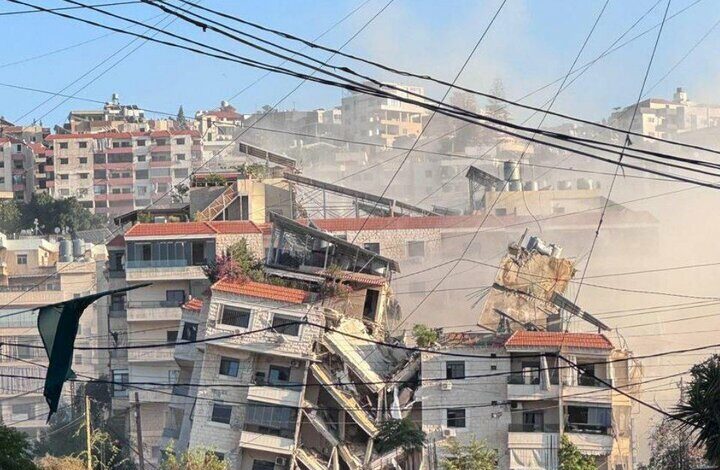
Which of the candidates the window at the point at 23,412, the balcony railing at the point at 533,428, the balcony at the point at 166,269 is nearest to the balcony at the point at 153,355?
the balcony at the point at 166,269

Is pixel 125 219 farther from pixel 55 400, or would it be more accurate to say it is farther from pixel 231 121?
pixel 231 121

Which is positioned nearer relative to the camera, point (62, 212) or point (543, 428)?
point (543, 428)

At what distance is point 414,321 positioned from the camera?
49750 millimetres

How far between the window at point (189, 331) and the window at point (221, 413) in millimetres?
2779

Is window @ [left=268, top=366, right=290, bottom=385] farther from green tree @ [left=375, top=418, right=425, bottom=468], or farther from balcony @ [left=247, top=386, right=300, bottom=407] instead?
green tree @ [left=375, top=418, right=425, bottom=468]

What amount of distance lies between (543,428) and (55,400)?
79.9 ft

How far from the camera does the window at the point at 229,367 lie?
3969cm

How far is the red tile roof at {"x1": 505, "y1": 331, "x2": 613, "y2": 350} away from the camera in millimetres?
37562

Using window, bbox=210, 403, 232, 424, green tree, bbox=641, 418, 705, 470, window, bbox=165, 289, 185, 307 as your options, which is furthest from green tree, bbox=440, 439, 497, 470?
window, bbox=165, 289, 185, 307

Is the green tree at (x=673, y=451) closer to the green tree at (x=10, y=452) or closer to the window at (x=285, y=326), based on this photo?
the window at (x=285, y=326)

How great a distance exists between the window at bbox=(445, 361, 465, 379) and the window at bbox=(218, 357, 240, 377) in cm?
538

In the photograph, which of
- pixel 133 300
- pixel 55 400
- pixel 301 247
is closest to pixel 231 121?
pixel 133 300

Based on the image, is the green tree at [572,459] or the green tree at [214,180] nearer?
the green tree at [572,459]

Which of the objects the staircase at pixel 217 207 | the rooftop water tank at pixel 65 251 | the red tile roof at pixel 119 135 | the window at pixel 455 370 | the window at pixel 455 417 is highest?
the red tile roof at pixel 119 135
